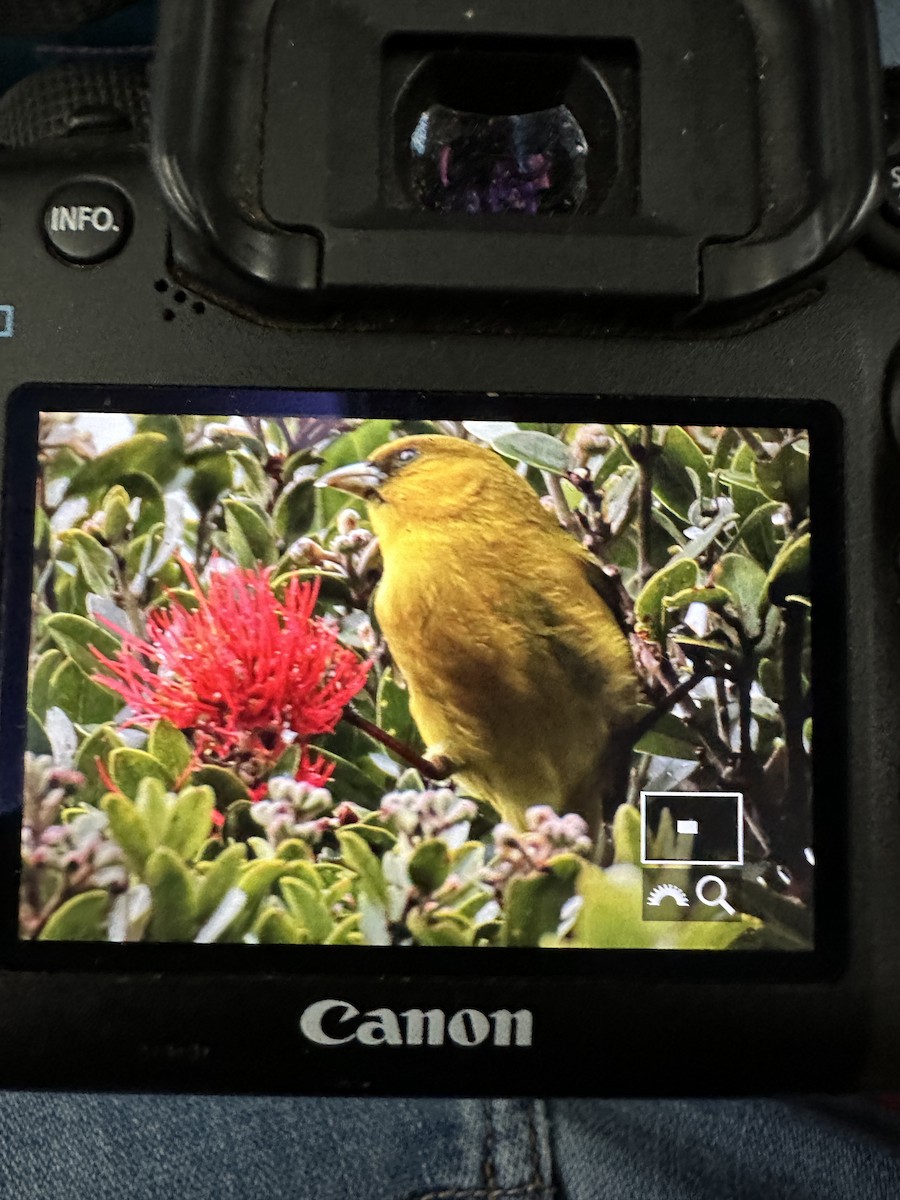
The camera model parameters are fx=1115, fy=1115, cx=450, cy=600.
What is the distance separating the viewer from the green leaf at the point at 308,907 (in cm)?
39

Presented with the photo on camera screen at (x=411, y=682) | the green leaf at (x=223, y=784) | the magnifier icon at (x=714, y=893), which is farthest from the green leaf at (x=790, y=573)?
the green leaf at (x=223, y=784)

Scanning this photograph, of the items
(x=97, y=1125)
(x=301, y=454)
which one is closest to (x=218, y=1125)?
A: (x=97, y=1125)

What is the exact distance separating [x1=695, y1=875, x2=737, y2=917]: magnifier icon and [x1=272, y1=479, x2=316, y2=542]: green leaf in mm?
190

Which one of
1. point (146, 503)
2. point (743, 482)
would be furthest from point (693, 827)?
point (146, 503)

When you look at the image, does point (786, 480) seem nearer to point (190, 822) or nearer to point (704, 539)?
point (704, 539)

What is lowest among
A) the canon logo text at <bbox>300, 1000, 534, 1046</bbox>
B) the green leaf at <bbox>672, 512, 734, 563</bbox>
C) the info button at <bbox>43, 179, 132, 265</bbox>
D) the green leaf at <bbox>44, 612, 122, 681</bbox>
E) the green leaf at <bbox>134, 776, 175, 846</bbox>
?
the canon logo text at <bbox>300, 1000, 534, 1046</bbox>

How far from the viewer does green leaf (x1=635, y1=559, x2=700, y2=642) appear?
1.32 ft

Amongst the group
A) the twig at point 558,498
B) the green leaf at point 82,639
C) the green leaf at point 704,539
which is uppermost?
the twig at point 558,498

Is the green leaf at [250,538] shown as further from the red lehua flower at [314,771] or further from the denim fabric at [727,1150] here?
the denim fabric at [727,1150]

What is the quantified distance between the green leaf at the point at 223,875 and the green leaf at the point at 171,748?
3 cm

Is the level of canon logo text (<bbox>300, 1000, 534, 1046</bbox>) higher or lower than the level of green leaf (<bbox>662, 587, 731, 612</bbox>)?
lower

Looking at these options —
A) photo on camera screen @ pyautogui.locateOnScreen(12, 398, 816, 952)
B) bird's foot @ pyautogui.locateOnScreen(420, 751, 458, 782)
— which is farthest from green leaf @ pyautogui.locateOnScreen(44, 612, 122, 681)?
bird's foot @ pyautogui.locateOnScreen(420, 751, 458, 782)

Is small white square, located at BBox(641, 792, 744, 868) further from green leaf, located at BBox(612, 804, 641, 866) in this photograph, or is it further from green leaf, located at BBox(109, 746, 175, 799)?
green leaf, located at BBox(109, 746, 175, 799)

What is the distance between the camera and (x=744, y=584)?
40cm
